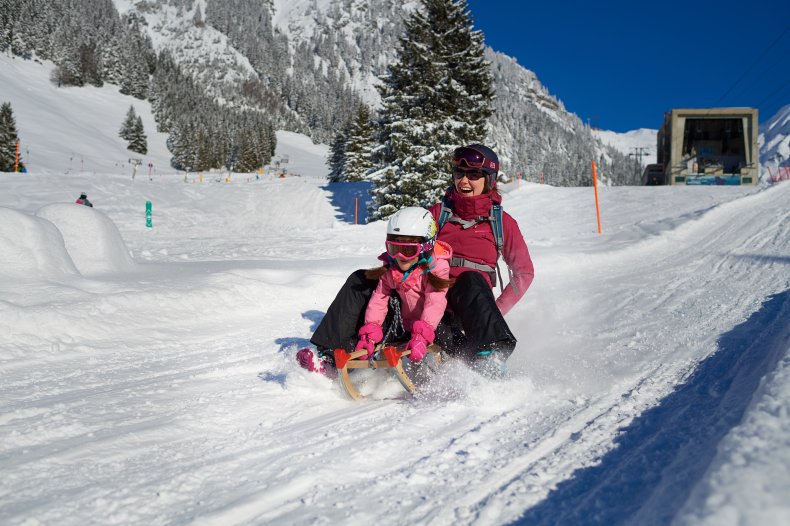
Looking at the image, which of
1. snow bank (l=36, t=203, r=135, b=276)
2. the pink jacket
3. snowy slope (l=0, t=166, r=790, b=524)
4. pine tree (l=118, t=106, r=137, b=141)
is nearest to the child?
the pink jacket

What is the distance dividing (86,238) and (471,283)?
229 inches

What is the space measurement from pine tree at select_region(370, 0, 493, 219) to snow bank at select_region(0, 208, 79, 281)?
14.2 metres

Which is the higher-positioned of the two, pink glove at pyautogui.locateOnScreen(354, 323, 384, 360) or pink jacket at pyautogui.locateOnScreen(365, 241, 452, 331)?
pink jacket at pyautogui.locateOnScreen(365, 241, 452, 331)

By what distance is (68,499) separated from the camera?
2.12 meters

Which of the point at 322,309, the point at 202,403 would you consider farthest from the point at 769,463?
the point at 322,309

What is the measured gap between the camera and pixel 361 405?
339cm

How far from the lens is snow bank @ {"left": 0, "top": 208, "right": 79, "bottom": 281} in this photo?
5.51m

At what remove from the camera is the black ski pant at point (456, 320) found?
3604 mm

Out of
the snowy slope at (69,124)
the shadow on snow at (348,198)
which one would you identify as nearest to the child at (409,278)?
the shadow on snow at (348,198)

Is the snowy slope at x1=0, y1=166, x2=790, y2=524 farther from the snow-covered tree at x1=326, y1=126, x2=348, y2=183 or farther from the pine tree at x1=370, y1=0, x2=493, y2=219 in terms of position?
the snow-covered tree at x1=326, y1=126, x2=348, y2=183

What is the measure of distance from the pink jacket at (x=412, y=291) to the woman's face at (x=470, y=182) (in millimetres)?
968

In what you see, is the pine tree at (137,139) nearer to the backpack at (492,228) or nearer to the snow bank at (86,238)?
the snow bank at (86,238)

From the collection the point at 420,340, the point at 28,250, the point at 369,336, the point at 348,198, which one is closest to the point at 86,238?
the point at 28,250

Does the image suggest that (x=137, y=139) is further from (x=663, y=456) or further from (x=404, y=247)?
(x=663, y=456)
